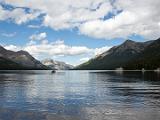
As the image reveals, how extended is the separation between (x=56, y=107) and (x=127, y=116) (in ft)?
48.2

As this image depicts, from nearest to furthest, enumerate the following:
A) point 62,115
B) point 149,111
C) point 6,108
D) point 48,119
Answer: point 48,119 → point 62,115 → point 149,111 → point 6,108

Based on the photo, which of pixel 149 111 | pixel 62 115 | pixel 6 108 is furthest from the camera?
pixel 6 108

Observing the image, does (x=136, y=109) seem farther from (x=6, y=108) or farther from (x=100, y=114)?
(x=6, y=108)

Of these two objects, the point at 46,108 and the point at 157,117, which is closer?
the point at 157,117

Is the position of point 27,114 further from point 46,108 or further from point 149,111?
point 149,111

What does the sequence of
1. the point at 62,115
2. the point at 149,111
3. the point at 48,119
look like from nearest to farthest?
1. the point at 48,119
2. the point at 62,115
3. the point at 149,111

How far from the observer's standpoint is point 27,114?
45.2 meters

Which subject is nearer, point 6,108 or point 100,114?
point 100,114

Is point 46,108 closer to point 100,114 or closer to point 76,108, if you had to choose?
point 76,108

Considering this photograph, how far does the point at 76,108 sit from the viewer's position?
170ft

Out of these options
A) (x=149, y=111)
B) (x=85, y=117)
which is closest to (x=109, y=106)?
(x=149, y=111)

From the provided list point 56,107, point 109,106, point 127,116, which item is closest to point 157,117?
point 127,116

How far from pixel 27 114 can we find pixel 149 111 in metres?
19.6

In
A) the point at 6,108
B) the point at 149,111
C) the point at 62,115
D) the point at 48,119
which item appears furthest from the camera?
the point at 6,108
